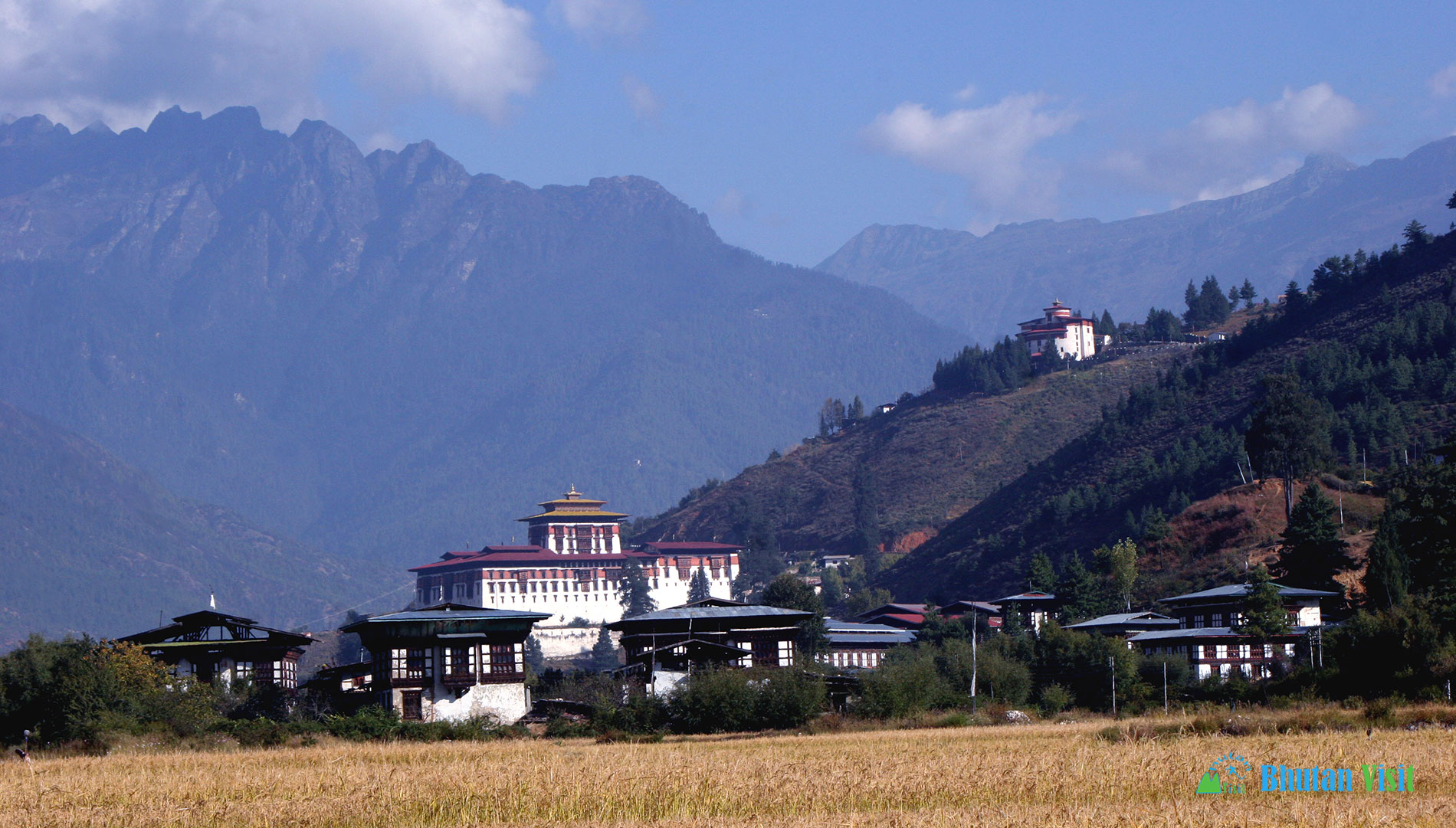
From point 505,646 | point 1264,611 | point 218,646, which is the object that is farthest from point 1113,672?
point 218,646

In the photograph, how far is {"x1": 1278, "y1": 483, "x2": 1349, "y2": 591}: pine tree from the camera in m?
103

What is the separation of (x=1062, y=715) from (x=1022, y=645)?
105ft

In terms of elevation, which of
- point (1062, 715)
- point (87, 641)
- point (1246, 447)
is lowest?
point (1062, 715)

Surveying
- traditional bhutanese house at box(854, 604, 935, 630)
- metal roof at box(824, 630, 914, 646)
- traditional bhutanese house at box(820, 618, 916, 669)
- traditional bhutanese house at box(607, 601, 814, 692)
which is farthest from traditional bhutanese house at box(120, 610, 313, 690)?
traditional bhutanese house at box(854, 604, 935, 630)

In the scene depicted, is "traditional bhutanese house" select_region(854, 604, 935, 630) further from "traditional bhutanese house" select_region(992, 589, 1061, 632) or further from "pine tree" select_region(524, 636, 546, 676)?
"pine tree" select_region(524, 636, 546, 676)

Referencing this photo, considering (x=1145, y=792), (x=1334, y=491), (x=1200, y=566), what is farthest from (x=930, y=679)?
(x=1334, y=491)

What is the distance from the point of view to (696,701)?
64.9 meters

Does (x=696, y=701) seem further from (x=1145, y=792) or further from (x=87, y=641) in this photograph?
(x=1145, y=792)

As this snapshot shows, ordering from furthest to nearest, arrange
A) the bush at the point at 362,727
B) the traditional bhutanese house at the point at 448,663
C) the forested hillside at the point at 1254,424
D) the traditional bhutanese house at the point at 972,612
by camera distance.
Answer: the forested hillside at the point at 1254,424 < the traditional bhutanese house at the point at 972,612 < the traditional bhutanese house at the point at 448,663 < the bush at the point at 362,727

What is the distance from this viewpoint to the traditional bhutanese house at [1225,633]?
9288cm

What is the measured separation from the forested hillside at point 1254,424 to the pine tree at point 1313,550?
22718mm

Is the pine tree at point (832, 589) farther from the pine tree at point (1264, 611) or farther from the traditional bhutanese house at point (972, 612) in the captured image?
the pine tree at point (1264, 611)

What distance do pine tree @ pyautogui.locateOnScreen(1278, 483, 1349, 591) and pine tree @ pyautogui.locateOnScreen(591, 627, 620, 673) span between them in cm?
8821

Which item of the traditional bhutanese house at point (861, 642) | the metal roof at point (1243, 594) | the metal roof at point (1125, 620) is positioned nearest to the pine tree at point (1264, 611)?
the metal roof at point (1243, 594)
